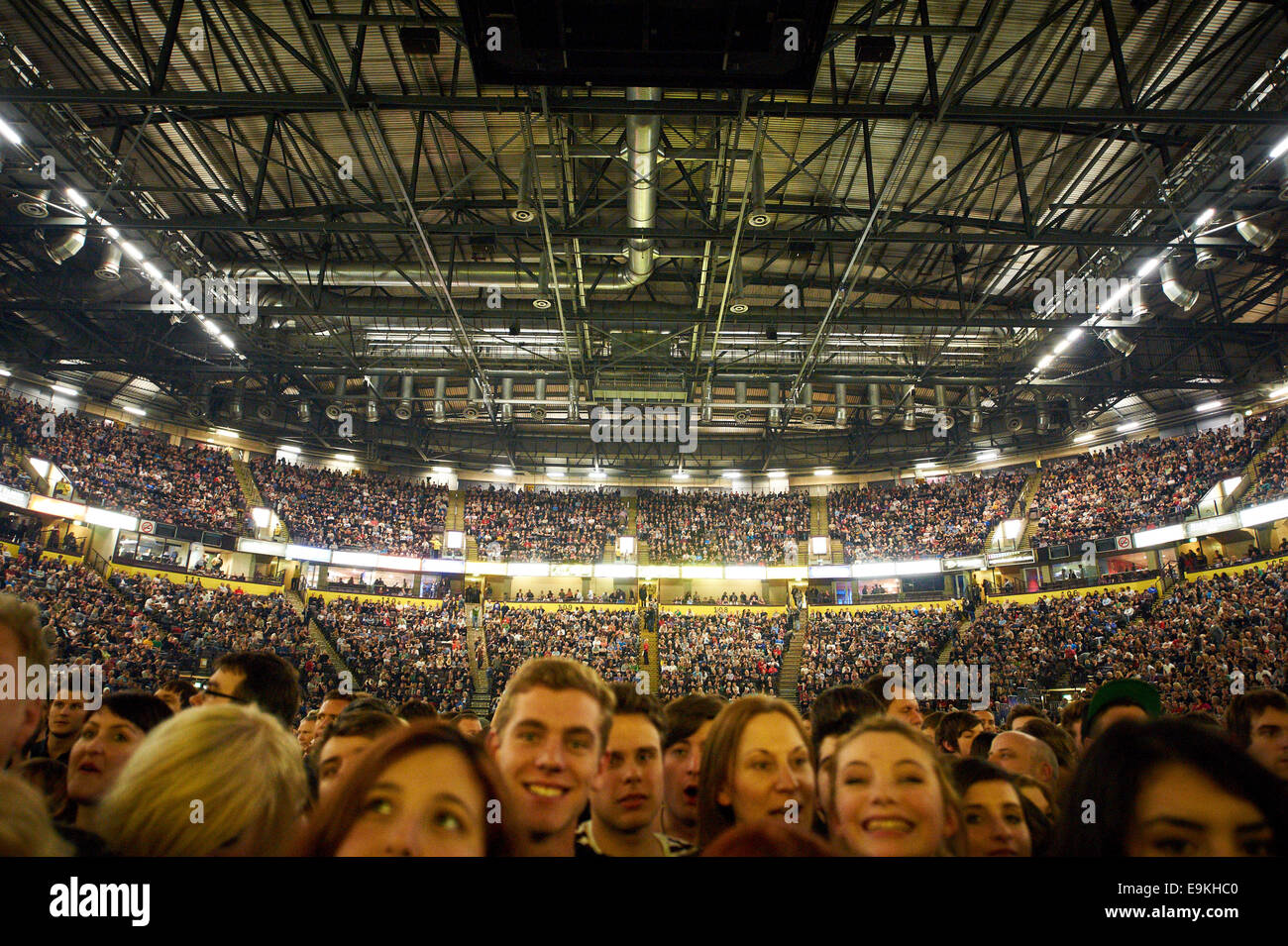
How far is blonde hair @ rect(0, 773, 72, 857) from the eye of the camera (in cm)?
118

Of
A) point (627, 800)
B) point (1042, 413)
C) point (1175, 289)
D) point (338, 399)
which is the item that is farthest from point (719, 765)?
point (1042, 413)

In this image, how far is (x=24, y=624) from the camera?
7.74 feet

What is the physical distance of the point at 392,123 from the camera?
510 inches

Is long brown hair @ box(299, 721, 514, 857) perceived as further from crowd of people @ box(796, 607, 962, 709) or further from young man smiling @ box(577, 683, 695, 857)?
crowd of people @ box(796, 607, 962, 709)

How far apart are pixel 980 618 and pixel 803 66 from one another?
942 inches

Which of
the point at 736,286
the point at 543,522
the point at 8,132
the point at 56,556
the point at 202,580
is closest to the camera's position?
the point at 8,132

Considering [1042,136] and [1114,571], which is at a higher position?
[1042,136]

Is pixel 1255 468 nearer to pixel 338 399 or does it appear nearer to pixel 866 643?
pixel 866 643

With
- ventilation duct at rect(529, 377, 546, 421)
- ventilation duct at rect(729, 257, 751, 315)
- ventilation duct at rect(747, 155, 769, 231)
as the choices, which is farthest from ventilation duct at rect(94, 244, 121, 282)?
ventilation duct at rect(747, 155, 769, 231)

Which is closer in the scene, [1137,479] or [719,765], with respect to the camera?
[719,765]

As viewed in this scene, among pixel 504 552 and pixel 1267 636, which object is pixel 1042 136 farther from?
pixel 504 552

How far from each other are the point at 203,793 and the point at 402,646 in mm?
23041

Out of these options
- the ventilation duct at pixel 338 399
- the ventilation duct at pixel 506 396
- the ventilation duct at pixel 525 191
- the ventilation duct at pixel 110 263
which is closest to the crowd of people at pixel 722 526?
the ventilation duct at pixel 506 396
